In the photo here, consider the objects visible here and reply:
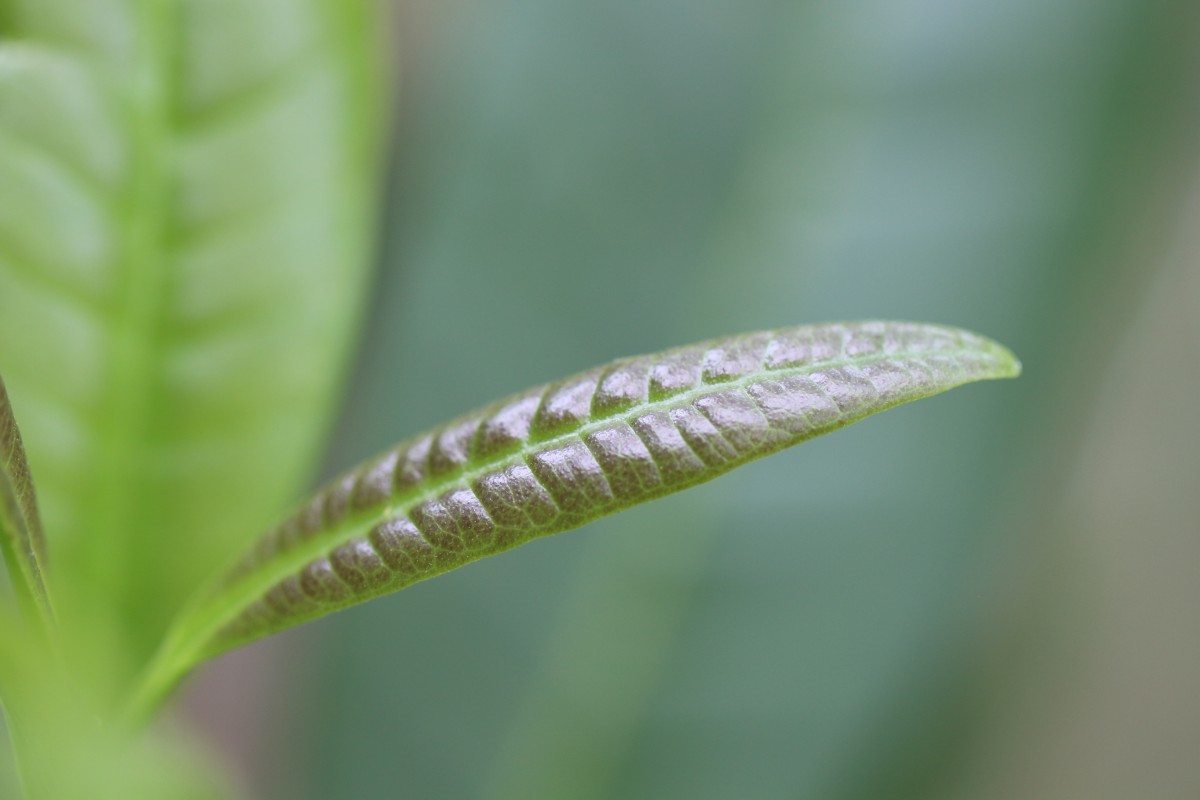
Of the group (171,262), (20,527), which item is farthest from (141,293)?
(20,527)

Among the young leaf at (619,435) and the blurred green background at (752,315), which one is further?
the blurred green background at (752,315)

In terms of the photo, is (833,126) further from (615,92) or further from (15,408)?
(15,408)

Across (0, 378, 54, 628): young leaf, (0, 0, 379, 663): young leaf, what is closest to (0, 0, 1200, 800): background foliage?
(0, 0, 379, 663): young leaf

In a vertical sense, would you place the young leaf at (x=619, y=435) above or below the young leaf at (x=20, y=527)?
above

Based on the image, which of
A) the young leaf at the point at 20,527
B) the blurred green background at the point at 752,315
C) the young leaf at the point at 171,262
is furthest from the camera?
the blurred green background at the point at 752,315

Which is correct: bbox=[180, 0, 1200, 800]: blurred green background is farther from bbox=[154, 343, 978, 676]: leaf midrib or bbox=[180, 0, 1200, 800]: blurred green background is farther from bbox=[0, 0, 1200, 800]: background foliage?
bbox=[154, 343, 978, 676]: leaf midrib

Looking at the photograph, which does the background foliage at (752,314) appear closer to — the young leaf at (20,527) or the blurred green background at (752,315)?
the blurred green background at (752,315)

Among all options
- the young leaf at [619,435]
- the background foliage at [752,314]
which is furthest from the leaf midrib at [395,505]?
the background foliage at [752,314]
